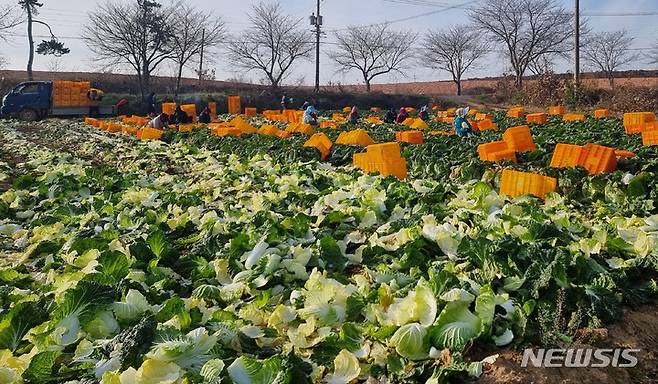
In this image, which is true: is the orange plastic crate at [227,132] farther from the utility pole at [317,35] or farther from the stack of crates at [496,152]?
the utility pole at [317,35]

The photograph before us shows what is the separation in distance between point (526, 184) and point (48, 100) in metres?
27.6

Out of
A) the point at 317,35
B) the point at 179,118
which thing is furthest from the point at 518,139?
the point at 317,35

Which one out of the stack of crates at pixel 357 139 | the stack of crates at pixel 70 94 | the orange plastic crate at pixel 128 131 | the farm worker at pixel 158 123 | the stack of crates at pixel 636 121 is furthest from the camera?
the stack of crates at pixel 70 94

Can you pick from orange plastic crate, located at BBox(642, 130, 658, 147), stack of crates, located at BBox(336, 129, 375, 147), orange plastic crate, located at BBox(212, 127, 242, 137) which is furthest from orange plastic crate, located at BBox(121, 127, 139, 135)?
orange plastic crate, located at BBox(642, 130, 658, 147)

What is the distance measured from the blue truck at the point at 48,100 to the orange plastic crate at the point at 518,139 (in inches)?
1012

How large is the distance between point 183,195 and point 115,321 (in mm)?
4463

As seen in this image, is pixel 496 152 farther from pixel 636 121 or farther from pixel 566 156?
pixel 636 121

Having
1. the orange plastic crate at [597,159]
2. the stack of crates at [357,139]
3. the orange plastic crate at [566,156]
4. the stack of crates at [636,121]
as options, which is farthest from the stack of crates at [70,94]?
the orange plastic crate at [597,159]

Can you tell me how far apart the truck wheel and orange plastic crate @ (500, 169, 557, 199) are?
27.3 m

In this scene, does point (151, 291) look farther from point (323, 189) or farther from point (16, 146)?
point (16, 146)

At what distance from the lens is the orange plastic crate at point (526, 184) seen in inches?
279

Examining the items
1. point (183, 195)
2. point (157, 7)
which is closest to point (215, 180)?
point (183, 195)

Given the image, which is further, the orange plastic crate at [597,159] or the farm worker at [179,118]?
the farm worker at [179,118]

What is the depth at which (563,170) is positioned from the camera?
7.88 metres
